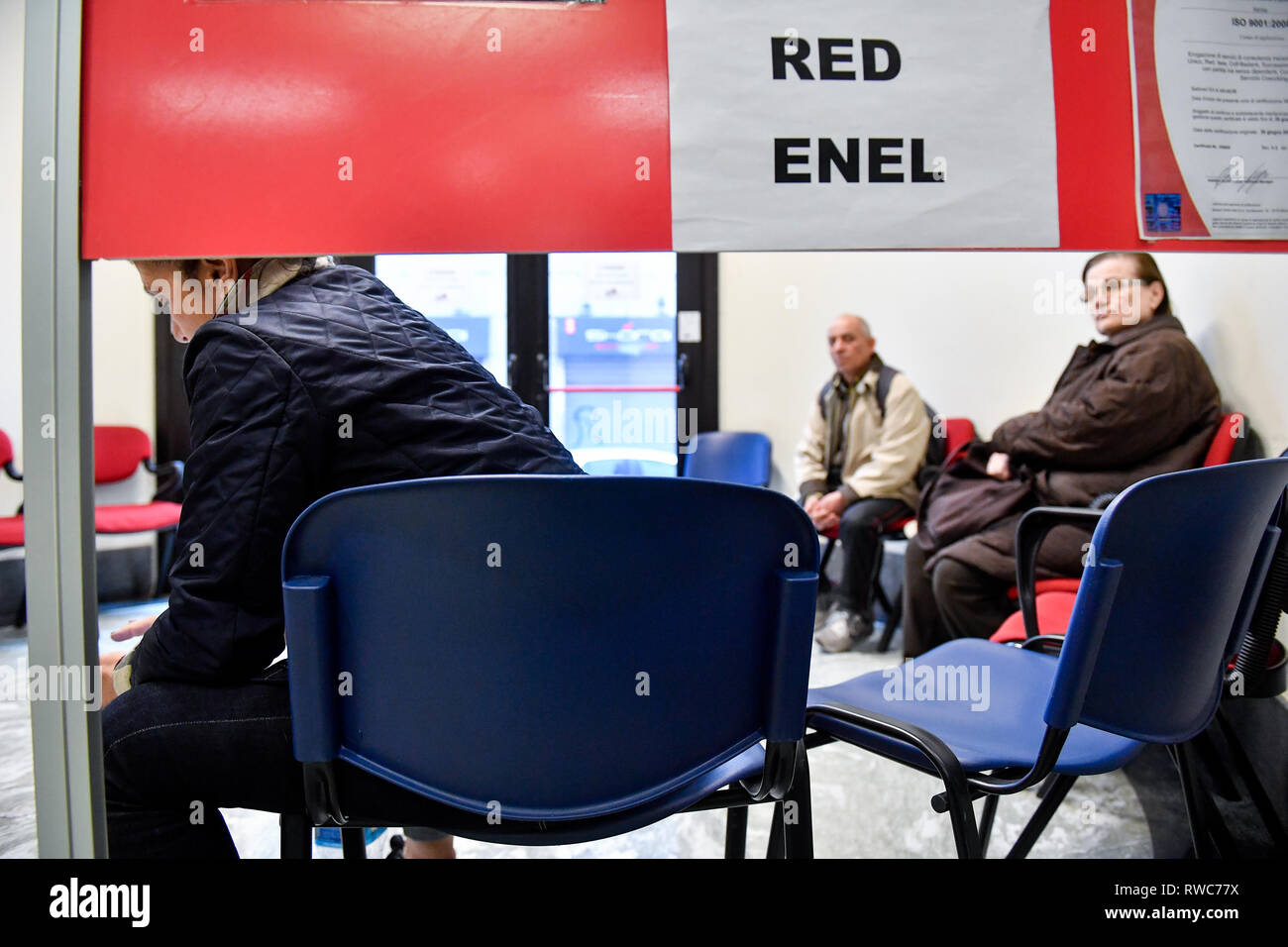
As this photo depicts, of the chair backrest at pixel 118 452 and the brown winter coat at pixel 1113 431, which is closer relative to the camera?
the brown winter coat at pixel 1113 431

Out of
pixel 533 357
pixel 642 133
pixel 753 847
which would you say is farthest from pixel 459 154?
pixel 533 357

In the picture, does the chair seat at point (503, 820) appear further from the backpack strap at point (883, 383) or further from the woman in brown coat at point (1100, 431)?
the backpack strap at point (883, 383)

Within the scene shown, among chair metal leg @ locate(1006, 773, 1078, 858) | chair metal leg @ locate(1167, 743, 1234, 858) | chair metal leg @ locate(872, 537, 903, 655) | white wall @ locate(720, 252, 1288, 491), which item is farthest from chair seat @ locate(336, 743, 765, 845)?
chair metal leg @ locate(872, 537, 903, 655)

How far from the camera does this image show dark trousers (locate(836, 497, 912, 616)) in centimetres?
317

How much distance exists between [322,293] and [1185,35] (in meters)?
1.08

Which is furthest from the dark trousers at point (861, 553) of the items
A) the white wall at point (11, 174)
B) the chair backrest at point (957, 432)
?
the white wall at point (11, 174)

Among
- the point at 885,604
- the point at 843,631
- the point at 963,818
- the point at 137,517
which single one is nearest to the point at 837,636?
the point at 843,631

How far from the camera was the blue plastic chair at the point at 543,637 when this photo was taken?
70 centimetres

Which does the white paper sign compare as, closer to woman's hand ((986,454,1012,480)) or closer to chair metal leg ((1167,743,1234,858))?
chair metal leg ((1167,743,1234,858))

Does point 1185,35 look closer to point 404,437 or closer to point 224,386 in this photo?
point 404,437

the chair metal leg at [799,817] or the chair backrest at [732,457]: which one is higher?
the chair backrest at [732,457]

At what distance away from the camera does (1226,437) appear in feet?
6.35

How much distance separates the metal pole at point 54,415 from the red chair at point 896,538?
86.4 inches

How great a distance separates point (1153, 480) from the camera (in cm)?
90
